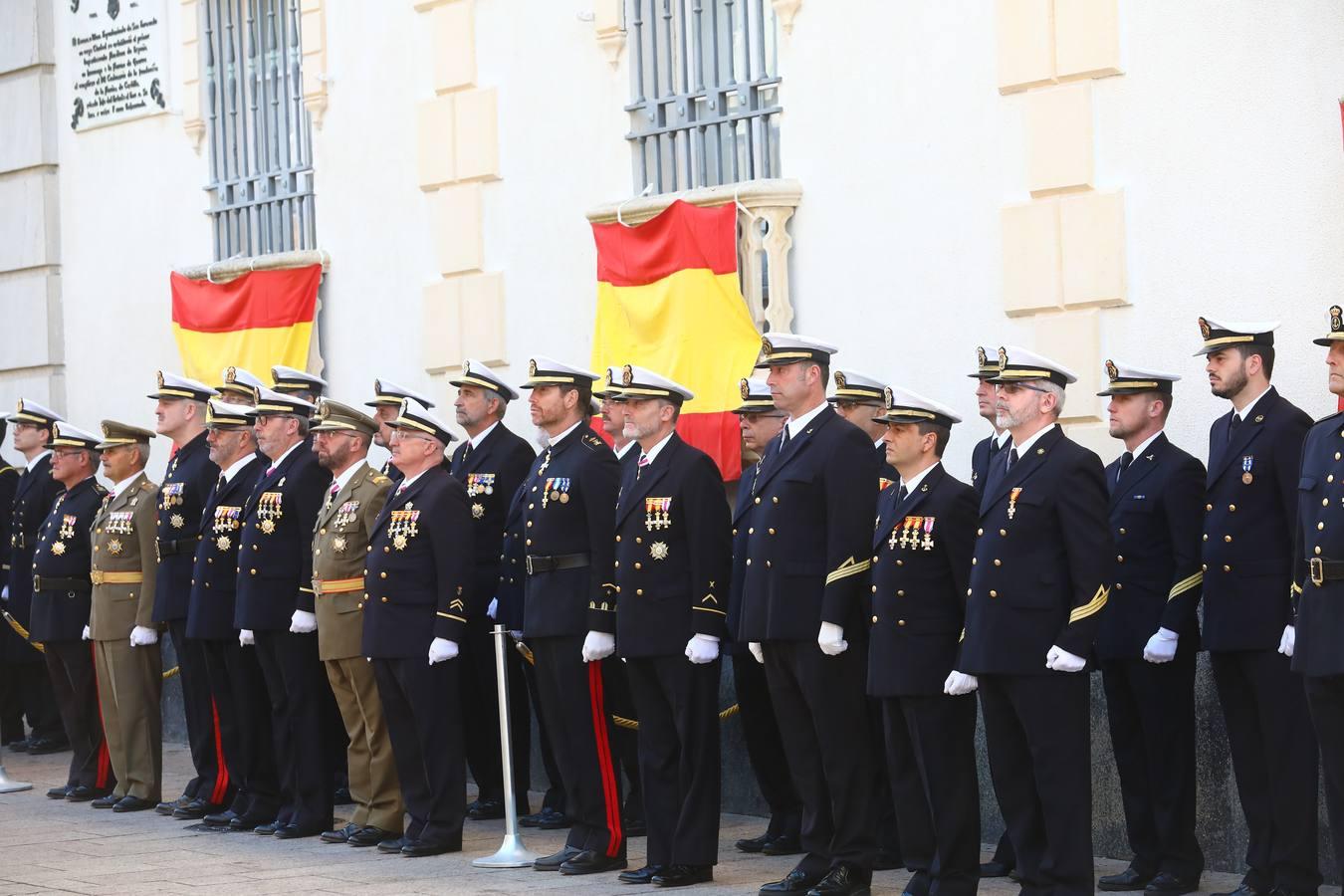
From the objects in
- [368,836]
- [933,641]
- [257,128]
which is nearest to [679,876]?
[933,641]

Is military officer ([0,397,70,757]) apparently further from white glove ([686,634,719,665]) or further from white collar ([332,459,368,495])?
white glove ([686,634,719,665])

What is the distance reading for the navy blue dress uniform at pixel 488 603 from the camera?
393 inches

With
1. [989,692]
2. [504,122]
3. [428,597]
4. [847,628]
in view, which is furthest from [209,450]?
[989,692]

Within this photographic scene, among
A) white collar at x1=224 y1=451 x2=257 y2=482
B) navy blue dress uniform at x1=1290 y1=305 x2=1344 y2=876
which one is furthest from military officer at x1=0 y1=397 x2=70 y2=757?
navy blue dress uniform at x1=1290 y1=305 x2=1344 y2=876

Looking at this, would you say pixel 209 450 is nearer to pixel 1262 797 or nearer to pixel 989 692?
pixel 989 692

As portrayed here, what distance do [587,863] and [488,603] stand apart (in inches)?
74.7

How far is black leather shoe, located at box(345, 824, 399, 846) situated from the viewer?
9320 millimetres

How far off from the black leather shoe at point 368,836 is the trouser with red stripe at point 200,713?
3.94 feet

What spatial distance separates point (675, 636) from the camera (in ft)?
26.8

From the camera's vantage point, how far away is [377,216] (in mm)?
12781

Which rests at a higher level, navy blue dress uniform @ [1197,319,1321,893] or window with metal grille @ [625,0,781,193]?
window with metal grille @ [625,0,781,193]

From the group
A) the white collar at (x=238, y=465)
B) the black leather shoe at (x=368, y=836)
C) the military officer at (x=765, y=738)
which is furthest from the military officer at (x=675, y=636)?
the white collar at (x=238, y=465)

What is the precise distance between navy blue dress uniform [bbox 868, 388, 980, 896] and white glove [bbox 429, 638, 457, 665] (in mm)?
2098

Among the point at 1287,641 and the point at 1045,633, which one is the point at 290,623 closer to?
the point at 1045,633
